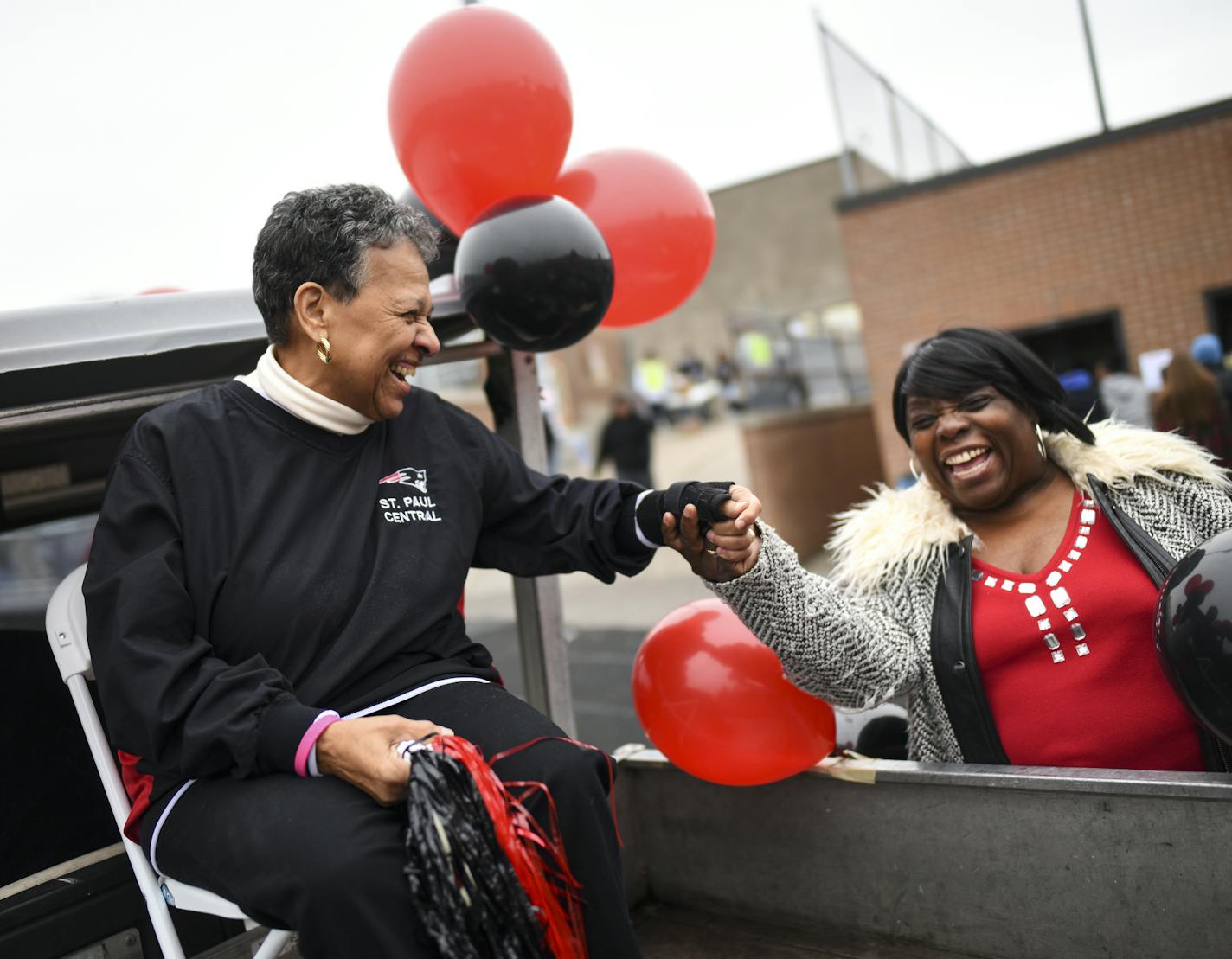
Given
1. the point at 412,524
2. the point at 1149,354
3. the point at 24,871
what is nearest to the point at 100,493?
the point at 24,871

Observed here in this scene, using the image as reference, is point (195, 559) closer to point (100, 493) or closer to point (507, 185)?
point (507, 185)

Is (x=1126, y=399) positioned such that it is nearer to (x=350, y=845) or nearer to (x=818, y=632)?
(x=818, y=632)

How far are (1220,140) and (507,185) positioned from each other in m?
8.95

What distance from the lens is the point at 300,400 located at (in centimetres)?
188

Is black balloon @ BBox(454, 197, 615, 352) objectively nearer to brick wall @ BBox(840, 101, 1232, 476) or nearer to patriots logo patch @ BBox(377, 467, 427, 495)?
patriots logo patch @ BBox(377, 467, 427, 495)

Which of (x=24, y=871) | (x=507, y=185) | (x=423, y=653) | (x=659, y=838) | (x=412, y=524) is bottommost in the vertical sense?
(x=659, y=838)

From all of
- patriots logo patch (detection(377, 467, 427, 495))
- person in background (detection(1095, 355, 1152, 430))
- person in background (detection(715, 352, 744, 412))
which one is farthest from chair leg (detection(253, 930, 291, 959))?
person in background (detection(715, 352, 744, 412))

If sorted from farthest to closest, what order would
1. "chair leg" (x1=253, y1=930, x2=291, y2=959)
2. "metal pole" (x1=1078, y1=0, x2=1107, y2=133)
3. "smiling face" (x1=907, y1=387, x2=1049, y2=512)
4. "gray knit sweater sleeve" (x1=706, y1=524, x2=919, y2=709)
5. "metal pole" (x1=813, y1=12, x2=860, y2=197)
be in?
"metal pole" (x1=813, y1=12, x2=860, y2=197) → "metal pole" (x1=1078, y1=0, x2=1107, y2=133) → "smiling face" (x1=907, y1=387, x2=1049, y2=512) → "gray knit sweater sleeve" (x1=706, y1=524, x2=919, y2=709) → "chair leg" (x1=253, y1=930, x2=291, y2=959)

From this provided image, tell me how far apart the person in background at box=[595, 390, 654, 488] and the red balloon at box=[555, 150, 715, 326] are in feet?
25.5

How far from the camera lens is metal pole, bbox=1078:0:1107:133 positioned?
29.9ft

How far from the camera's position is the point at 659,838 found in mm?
2684

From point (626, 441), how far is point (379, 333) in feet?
29.2

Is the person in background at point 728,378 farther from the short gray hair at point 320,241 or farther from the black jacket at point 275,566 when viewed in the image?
the short gray hair at point 320,241

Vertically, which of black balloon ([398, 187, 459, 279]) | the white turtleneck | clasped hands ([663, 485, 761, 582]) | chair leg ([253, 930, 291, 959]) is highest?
black balloon ([398, 187, 459, 279])
